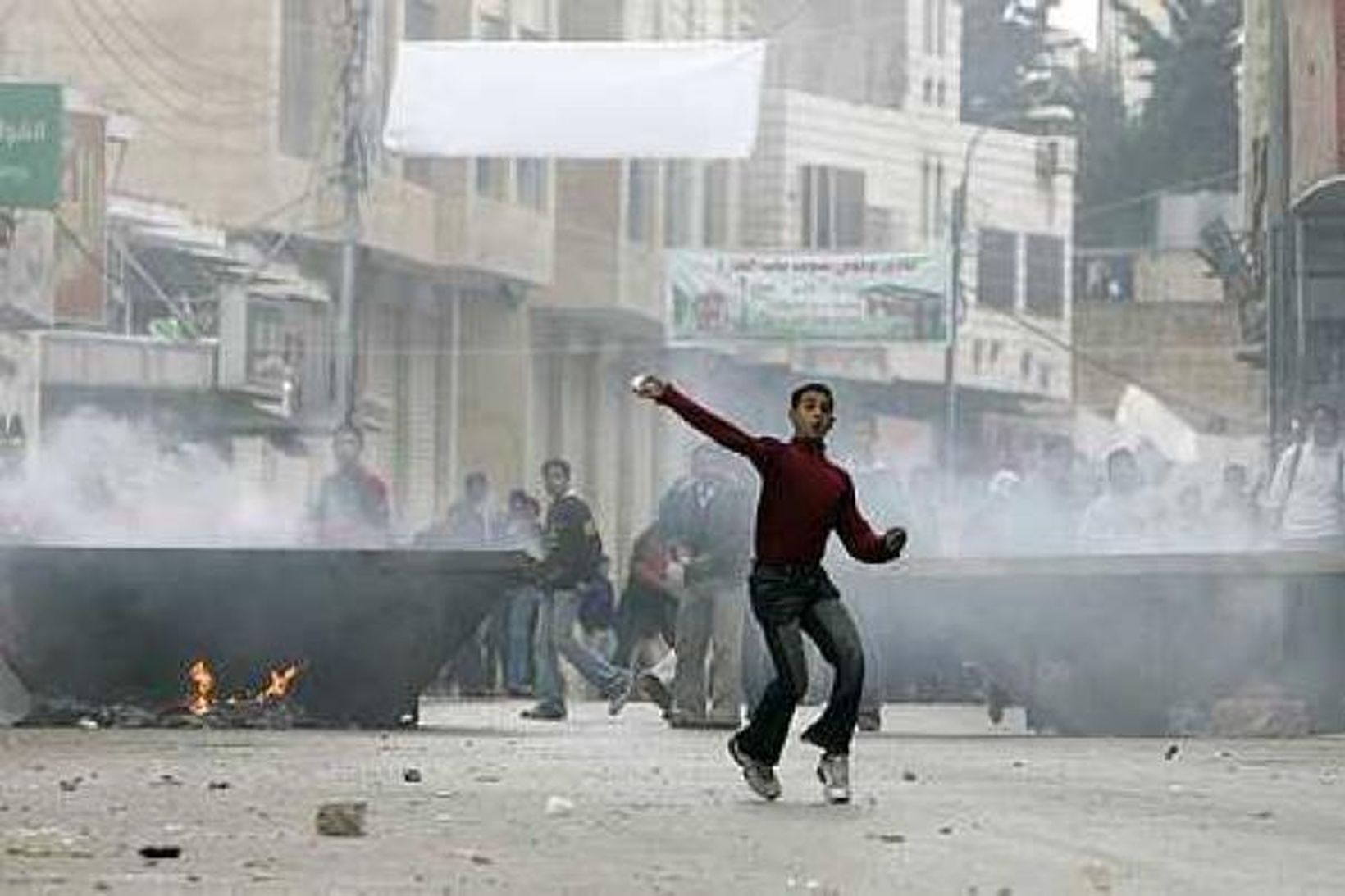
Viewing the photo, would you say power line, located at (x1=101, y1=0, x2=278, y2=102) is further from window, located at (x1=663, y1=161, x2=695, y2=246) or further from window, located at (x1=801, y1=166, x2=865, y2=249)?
window, located at (x1=801, y1=166, x2=865, y2=249)

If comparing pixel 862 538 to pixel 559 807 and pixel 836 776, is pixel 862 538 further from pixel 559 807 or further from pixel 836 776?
pixel 559 807

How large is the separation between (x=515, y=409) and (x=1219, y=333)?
22.8 m

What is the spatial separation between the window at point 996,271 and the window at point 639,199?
19394mm

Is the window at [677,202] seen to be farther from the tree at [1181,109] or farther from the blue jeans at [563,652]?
the blue jeans at [563,652]

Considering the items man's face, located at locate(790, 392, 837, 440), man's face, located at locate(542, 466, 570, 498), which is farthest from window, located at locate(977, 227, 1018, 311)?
man's face, located at locate(790, 392, 837, 440)

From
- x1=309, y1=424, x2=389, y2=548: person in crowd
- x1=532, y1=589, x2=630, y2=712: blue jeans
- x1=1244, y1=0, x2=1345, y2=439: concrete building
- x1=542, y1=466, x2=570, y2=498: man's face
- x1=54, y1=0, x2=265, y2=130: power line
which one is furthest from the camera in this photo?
x1=54, y1=0, x2=265, y2=130: power line

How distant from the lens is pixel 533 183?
50.1 meters

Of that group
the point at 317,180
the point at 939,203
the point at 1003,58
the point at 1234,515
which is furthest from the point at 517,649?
the point at 1003,58

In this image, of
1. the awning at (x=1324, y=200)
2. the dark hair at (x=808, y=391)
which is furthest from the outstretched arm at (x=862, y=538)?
the awning at (x=1324, y=200)

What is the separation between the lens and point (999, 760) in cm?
1700

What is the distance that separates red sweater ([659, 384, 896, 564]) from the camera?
14.0 meters

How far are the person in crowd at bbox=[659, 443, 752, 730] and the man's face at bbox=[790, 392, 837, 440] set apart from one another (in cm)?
601

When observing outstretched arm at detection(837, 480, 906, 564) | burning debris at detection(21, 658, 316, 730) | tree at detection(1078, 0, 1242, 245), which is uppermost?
tree at detection(1078, 0, 1242, 245)

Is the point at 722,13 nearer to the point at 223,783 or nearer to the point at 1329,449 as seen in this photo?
the point at 1329,449
